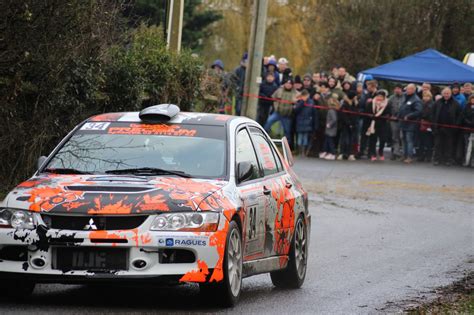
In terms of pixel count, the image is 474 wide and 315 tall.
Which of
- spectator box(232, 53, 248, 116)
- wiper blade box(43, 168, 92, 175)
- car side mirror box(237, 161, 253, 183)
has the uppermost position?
car side mirror box(237, 161, 253, 183)

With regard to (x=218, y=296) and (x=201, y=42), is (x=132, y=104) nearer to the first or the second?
(x=218, y=296)

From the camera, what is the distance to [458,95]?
101ft

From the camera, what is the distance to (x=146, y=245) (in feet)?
27.5

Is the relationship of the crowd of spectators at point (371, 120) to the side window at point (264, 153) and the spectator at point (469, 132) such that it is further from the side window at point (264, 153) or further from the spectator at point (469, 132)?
the side window at point (264, 153)

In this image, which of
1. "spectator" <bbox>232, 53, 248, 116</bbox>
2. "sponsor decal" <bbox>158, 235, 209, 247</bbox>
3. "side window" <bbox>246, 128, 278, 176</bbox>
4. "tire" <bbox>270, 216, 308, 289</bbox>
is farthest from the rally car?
"spectator" <bbox>232, 53, 248, 116</bbox>

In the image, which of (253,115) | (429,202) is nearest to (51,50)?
(429,202)

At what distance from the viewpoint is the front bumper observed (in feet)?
27.5

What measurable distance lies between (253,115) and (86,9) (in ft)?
36.0

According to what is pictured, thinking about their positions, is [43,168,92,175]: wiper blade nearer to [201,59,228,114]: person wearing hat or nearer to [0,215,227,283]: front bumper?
[0,215,227,283]: front bumper

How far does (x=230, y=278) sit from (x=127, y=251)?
854 millimetres

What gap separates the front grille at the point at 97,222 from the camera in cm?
844

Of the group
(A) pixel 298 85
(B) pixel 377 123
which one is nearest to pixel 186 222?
(B) pixel 377 123

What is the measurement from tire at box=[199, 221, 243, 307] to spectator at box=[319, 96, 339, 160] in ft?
70.0

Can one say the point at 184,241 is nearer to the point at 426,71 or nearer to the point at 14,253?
the point at 14,253
